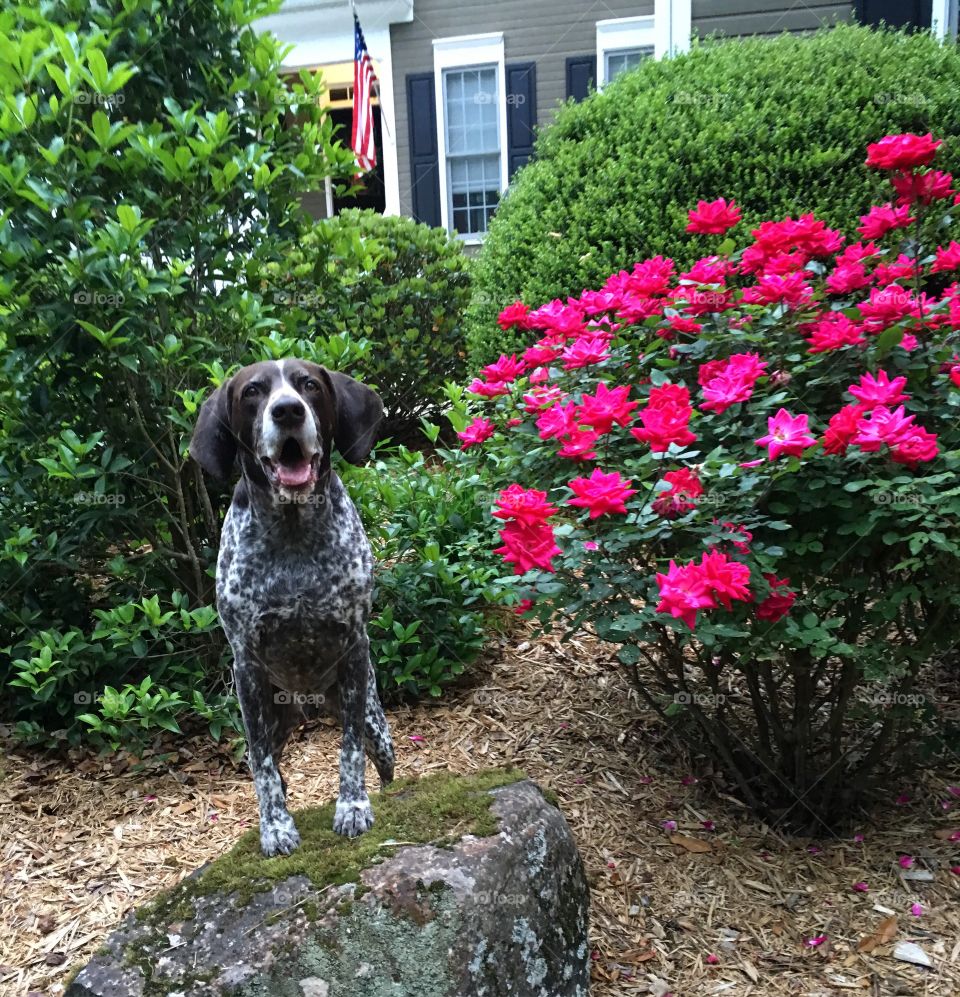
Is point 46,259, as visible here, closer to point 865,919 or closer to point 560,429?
point 560,429

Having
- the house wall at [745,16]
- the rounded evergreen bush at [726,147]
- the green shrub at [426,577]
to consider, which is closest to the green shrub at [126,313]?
the green shrub at [426,577]

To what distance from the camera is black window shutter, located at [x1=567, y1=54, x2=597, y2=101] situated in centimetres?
1226

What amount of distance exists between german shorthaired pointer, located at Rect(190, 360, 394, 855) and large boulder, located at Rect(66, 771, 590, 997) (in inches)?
6.2

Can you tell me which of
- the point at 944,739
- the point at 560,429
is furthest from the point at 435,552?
the point at 944,739

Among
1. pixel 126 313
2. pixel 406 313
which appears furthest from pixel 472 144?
pixel 126 313

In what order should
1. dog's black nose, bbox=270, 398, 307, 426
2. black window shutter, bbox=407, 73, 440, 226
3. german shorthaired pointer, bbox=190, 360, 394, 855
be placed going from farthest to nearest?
black window shutter, bbox=407, 73, 440, 226 → german shorthaired pointer, bbox=190, 360, 394, 855 → dog's black nose, bbox=270, 398, 307, 426

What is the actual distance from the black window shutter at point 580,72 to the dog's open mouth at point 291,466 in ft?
38.2

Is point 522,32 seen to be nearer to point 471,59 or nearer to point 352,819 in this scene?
point 471,59

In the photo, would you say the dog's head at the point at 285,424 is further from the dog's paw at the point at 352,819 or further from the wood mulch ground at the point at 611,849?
the wood mulch ground at the point at 611,849

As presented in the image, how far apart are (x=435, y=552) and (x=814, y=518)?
6.25ft

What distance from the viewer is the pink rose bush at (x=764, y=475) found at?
2.48 m

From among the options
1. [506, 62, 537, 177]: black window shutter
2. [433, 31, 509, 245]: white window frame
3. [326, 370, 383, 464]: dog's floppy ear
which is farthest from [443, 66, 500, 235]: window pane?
[326, 370, 383, 464]: dog's floppy ear

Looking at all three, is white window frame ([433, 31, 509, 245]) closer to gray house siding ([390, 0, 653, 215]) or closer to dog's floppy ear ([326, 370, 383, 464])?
gray house siding ([390, 0, 653, 215])

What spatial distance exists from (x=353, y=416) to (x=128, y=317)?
150 cm
